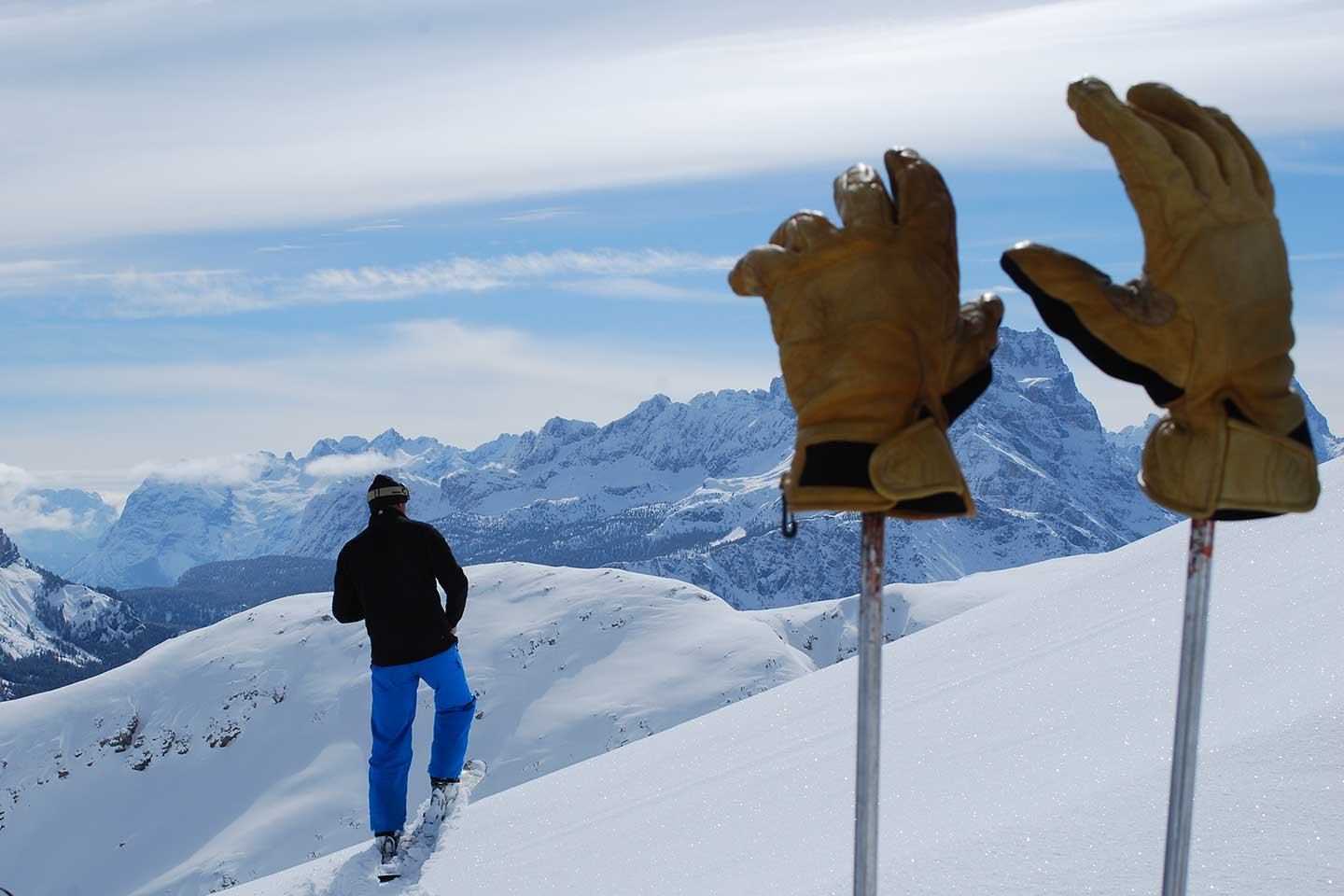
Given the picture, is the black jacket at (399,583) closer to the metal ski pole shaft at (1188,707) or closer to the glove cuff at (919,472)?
the glove cuff at (919,472)

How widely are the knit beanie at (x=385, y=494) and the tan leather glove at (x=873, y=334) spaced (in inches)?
138

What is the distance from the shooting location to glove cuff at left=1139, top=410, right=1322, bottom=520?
6.97 ft

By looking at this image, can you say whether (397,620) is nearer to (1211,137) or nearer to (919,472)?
(919,472)

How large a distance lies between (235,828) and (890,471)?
53.5 ft

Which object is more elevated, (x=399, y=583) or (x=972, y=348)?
(x=972, y=348)

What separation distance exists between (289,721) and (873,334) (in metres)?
18.2

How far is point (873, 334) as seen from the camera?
7.38ft

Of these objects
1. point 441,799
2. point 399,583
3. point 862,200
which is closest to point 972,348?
point 862,200

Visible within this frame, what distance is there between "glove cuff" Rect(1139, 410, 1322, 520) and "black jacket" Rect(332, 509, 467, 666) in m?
3.80

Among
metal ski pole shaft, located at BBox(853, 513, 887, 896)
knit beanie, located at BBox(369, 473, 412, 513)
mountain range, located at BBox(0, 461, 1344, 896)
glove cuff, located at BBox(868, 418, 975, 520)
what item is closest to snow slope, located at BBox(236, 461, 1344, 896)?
mountain range, located at BBox(0, 461, 1344, 896)

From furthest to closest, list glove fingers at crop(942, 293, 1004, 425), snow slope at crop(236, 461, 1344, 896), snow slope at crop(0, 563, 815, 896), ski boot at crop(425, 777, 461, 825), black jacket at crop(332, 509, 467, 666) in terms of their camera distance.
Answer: snow slope at crop(0, 563, 815, 896)
ski boot at crop(425, 777, 461, 825)
black jacket at crop(332, 509, 467, 666)
snow slope at crop(236, 461, 1344, 896)
glove fingers at crop(942, 293, 1004, 425)

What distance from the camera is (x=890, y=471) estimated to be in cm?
218

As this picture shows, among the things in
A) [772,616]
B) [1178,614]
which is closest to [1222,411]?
[1178,614]

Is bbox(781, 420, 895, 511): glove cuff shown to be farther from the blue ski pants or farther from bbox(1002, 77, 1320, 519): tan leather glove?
the blue ski pants
